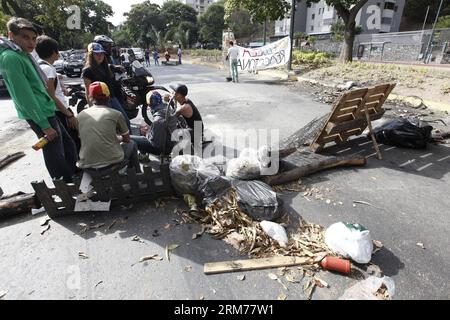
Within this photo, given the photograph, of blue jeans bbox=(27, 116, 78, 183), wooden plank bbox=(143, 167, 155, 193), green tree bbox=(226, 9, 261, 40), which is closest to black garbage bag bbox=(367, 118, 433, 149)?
wooden plank bbox=(143, 167, 155, 193)

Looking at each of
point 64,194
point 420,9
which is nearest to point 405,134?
point 64,194

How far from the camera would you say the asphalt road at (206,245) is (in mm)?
2203

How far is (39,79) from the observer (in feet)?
9.36

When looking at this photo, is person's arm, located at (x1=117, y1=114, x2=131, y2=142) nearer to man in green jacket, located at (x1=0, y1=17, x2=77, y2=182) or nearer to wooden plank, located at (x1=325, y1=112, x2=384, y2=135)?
man in green jacket, located at (x1=0, y1=17, x2=77, y2=182)

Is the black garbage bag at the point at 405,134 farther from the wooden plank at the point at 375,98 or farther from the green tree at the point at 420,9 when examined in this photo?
the green tree at the point at 420,9

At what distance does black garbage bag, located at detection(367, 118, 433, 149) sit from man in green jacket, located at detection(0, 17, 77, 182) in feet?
17.0

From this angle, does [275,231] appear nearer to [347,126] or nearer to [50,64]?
[347,126]

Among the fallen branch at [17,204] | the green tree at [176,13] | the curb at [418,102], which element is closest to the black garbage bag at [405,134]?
the curb at [418,102]

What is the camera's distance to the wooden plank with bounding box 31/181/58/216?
9.45 feet

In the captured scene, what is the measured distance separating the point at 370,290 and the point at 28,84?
3555 millimetres

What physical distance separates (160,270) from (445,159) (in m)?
4.76

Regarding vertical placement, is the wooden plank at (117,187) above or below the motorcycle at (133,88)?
below

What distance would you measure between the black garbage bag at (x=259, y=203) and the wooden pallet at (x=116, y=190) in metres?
0.95
